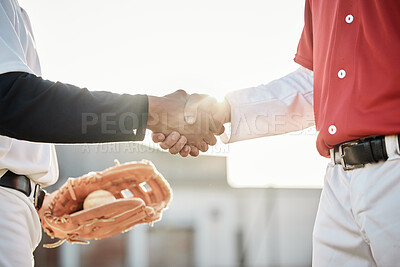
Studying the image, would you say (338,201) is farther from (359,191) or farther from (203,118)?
(203,118)

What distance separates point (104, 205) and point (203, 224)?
48.4ft

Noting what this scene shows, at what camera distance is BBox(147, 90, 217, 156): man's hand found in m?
2.74

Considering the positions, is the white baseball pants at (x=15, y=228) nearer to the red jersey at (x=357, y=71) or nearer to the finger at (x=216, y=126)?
the finger at (x=216, y=126)

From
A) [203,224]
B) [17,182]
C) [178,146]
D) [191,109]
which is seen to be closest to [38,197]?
[17,182]

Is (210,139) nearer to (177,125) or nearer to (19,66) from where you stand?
(177,125)

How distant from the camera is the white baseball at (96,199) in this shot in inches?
130

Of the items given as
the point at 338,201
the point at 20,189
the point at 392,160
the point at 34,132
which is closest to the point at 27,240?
the point at 20,189

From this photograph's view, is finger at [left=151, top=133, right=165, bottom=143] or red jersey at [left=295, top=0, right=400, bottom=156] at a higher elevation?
red jersey at [left=295, top=0, right=400, bottom=156]

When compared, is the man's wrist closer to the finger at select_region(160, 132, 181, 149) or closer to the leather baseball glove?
the finger at select_region(160, 132, 181, 149)

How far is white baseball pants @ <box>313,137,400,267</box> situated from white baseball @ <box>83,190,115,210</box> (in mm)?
1603

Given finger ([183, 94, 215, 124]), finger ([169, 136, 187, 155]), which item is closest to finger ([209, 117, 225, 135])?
finger ([183, 94, 215, 124])

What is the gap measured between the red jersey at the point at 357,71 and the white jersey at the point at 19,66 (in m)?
1.36

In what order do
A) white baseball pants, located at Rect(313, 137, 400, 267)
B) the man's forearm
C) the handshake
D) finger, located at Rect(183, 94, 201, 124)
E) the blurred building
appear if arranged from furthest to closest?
the blurred building → finger, located at Rect(183, 94, 201, 124) → the handshake → the man's forearm → white baseball pants, located at Rect(313, 137, 400, 267)

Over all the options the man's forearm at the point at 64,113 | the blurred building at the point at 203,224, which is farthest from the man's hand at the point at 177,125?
the blurred building at the point at 203,224
